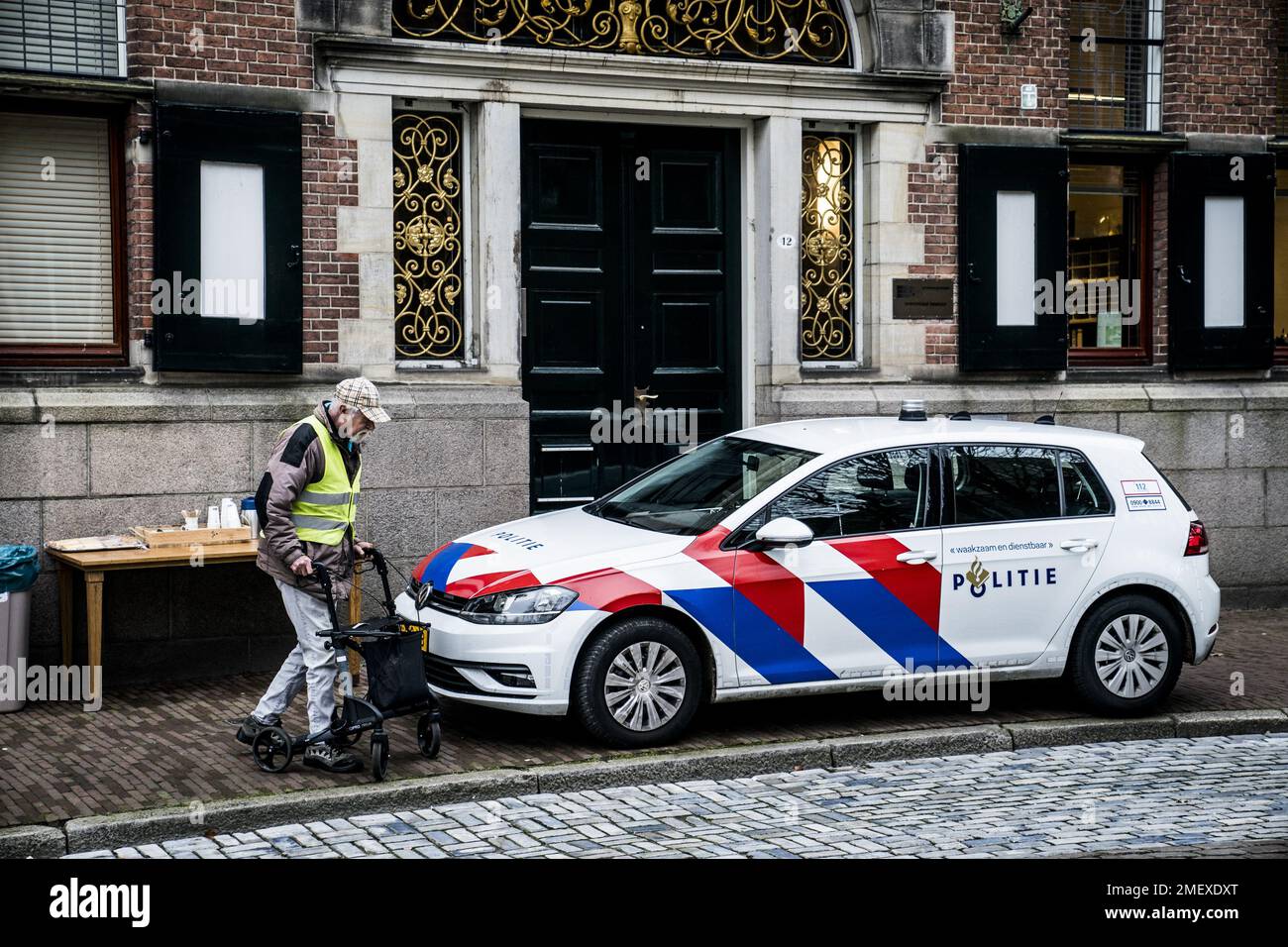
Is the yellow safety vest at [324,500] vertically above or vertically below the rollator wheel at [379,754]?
above

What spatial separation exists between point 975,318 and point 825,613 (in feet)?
→ 16.7

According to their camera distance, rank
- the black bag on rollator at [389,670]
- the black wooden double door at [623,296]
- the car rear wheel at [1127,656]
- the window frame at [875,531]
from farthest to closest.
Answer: the black wooden double door at [623,296], the car rear wheel at [1127,656], the window frame at [875,531], the black bag on rollator at [389,670]

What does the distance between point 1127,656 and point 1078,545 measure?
74 centimetres

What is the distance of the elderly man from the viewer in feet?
25.7

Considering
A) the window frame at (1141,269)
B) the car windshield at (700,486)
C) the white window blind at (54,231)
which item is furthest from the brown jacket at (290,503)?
the window frame at (1141,269)

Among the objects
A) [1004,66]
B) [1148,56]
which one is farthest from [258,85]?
[1148,56]

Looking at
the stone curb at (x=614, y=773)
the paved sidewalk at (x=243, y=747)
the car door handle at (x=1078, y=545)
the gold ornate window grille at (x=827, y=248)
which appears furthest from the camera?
the gold ornate window grille at (x=827, y=248)

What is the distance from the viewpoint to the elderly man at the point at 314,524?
7836 millimetres

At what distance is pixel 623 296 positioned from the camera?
490 inches

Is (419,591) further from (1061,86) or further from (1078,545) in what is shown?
(1061,86)

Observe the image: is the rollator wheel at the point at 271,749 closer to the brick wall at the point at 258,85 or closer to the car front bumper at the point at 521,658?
the car front bumper at the point at 521,658

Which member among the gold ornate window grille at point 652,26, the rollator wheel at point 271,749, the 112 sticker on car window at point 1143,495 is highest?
the gold ornate window grille at point 652,26

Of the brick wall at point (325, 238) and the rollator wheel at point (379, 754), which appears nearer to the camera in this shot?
the rollator wheel at point (379, 754)
